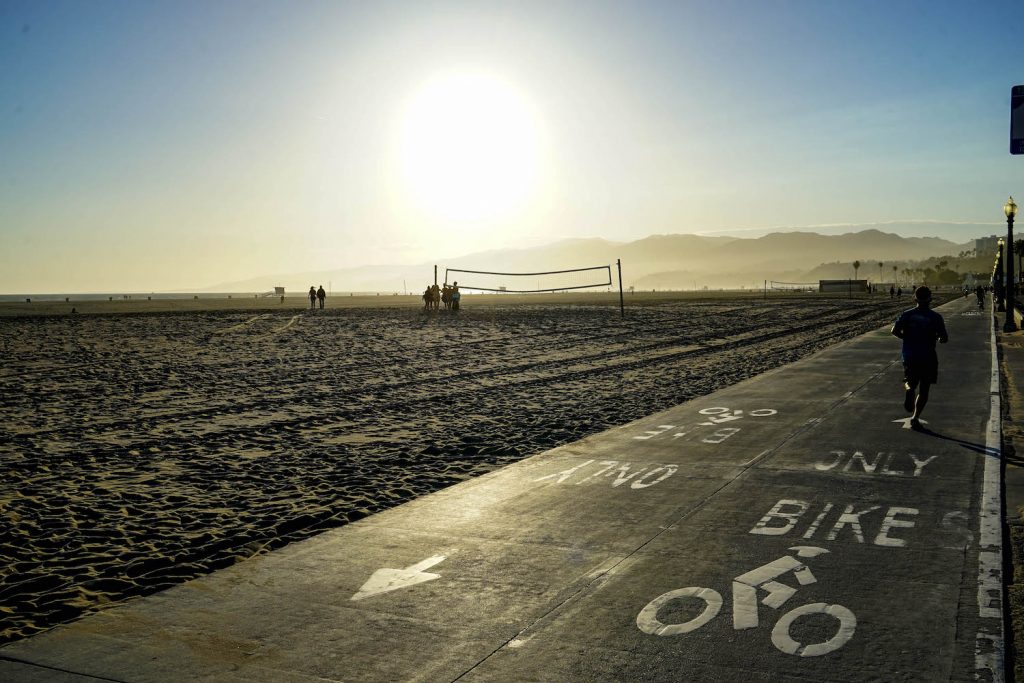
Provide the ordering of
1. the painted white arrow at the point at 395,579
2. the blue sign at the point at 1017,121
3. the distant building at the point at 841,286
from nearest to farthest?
the painted white arrow at the point at 395,579, the blue sign at the point at 1017,121, the distant building at the point at 841,286

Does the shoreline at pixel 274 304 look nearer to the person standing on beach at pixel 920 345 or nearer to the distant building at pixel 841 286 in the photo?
the distant building at pixel 841 286

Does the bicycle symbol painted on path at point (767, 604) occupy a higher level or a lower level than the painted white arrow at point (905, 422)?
lower

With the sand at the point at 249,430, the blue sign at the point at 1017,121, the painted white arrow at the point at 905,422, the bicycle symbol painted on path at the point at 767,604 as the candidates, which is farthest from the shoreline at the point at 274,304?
the bicycle symbol painted on path at the point at 767,604

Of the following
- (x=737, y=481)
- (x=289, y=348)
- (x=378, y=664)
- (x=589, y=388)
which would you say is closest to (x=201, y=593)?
(x=378, y=664)

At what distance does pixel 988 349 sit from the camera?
2312 centimetres

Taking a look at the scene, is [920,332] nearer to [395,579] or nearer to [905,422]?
[905,422]

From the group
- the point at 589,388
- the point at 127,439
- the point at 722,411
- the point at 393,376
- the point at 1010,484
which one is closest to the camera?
the point at 1010,484

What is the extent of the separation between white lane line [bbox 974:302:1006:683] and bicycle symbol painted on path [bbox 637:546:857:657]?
25.1 inches

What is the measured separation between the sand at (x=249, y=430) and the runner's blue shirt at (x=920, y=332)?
3.88 m

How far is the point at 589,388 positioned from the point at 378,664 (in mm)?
12097

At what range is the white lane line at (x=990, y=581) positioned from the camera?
4.08 metres

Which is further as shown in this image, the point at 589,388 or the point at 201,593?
the point at 589,388

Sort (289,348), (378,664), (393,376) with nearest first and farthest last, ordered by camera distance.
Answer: (378,664), (393,376), (289,348)

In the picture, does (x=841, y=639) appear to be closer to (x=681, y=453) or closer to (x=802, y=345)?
(x=681, y=453)
